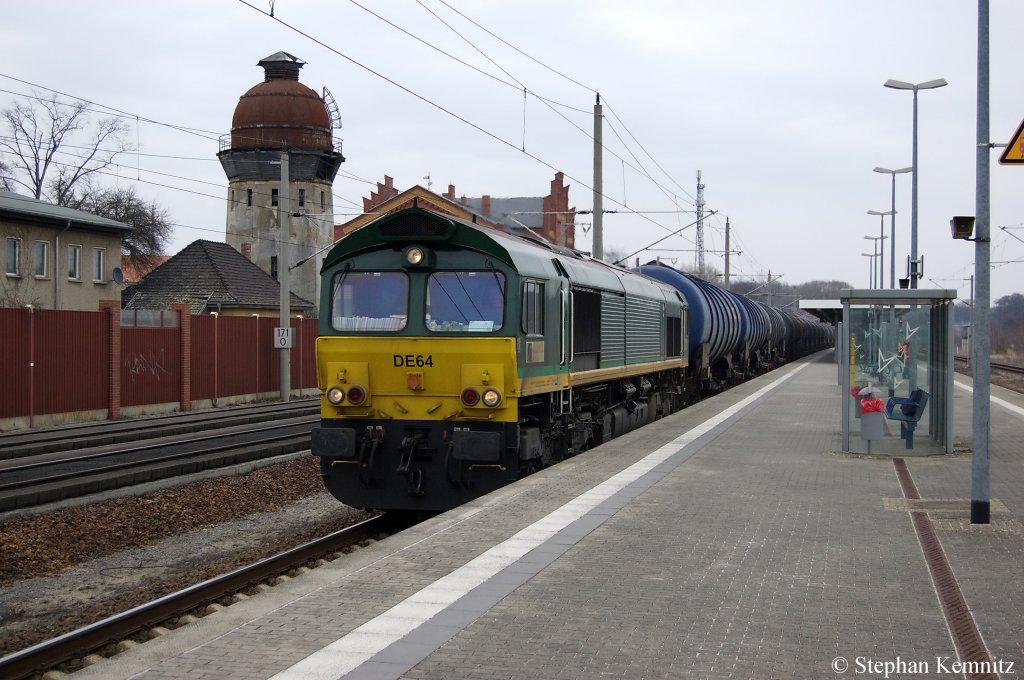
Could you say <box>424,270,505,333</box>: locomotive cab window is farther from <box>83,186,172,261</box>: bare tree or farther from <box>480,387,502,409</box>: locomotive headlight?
<box>83,186,172,261</box>: bare tree

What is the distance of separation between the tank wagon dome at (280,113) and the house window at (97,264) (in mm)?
22194

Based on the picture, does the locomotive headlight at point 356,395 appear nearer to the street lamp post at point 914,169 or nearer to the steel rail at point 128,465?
the steel rail at point 128,465

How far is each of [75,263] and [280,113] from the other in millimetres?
24507

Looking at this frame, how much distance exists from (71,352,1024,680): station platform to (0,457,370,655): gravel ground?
289 centimetres

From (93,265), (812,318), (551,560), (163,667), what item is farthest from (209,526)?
(812,318)

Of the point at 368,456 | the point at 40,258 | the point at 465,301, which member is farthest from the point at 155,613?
the point at 40,258

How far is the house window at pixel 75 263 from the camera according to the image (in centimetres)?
3900

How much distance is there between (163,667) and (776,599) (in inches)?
151

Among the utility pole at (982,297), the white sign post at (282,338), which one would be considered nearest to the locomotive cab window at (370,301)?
the utility pole at (982,297)

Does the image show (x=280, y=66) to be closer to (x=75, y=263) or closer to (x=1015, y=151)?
(x=75, y=263)

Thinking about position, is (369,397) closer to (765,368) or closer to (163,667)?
(163,667)

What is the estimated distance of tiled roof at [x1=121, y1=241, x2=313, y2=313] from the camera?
48250 mm

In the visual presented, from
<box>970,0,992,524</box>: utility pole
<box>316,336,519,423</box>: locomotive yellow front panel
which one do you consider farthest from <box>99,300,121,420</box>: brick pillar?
<box>970,0,992,524</box>: utility pole

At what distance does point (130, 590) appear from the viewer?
10383 mm
